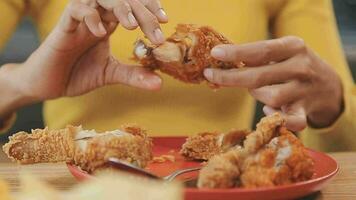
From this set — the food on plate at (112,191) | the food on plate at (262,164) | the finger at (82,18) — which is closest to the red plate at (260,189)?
the food on plate at (262,164)

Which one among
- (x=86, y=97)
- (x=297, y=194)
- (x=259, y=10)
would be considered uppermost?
(x=259, y=10)

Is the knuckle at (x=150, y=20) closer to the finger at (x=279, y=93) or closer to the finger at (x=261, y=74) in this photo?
the finger at (x=261, y=74)

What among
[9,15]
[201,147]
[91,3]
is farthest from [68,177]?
[9,15]

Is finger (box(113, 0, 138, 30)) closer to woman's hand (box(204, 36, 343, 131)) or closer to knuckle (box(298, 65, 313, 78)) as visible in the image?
woman's hand (box(204, 36, 343, 131))

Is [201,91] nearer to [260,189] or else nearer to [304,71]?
[304,71]

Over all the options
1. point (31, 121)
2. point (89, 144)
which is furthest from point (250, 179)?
point (31, 121)

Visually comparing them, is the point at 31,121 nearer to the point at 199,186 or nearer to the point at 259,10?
the point at 259,10
